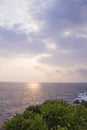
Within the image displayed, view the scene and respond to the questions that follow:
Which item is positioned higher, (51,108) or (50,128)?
(51,108)

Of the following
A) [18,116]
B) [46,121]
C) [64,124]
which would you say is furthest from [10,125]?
[64,124]

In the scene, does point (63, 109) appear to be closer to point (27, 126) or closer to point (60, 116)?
point (60, 116)

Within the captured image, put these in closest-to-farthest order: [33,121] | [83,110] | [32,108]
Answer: [33,121], [83,110], [32,108]

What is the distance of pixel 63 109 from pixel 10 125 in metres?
2.57

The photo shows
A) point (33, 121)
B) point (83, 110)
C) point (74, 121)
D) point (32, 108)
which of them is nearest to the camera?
point (33, 121)

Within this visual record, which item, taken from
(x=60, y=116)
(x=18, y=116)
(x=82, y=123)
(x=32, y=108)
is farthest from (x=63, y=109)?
(x=32, y=108)

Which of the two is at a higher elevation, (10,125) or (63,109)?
(63,109)

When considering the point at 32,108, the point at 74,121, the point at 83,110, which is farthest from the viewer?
the point at 32,108

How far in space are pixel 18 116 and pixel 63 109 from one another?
7.14 ft

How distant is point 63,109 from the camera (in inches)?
469

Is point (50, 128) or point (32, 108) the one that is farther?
point (32, 108)

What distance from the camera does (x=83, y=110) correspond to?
1381 centimetres

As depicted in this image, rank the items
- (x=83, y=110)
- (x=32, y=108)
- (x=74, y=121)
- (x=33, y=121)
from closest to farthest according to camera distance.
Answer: (x=33, y=121) → (x=74, y=121) → (x=83, y=110) → (x=32, y=108)

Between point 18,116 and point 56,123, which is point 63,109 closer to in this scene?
point 56,123
